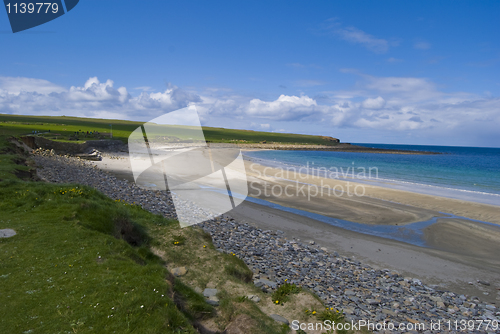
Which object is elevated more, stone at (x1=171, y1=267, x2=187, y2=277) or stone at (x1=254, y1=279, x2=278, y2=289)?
stone at (x1=171, y1=267, x2=187, y2=277)

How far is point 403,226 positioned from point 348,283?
38.2 feet

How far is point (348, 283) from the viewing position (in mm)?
11258

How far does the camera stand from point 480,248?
16.5 m

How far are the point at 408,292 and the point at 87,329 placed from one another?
11.0 m

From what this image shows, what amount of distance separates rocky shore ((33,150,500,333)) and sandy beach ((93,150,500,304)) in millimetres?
1197

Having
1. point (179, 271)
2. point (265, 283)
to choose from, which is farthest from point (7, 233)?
point (265, 283)

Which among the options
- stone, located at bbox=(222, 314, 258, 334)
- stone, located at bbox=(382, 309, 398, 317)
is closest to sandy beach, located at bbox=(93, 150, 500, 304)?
stone, located at bbox=(382, 309, 398, 317)

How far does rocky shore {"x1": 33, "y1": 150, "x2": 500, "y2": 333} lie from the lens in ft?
31.1

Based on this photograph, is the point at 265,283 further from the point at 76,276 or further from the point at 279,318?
the point at 76,276

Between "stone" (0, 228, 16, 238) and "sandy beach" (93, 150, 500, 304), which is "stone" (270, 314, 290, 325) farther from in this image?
"stone" (0, 228, 16, 238)

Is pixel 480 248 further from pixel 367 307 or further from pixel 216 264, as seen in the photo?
pixel 216 264

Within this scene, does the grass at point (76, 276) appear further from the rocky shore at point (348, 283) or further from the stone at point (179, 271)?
the rocky shore at point (348, 283)

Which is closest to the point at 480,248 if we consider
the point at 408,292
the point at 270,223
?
the point at 408,292

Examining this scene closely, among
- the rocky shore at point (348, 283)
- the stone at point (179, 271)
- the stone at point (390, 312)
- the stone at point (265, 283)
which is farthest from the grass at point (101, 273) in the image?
the stone at point (390, 312)
